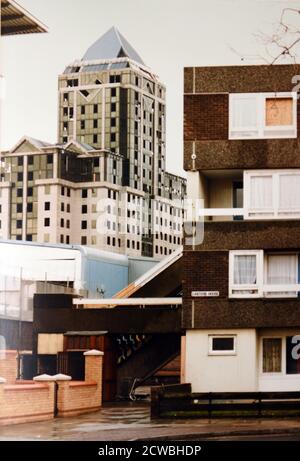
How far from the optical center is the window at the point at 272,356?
16297 mm

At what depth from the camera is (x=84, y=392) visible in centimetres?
1647

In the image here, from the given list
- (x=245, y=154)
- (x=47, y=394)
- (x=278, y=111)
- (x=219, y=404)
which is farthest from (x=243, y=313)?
(x=47, y=394)

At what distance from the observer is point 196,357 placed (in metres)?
16.4

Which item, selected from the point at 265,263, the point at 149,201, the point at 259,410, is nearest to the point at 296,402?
the point at 259,410

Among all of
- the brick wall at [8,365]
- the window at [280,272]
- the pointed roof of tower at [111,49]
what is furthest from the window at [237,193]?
the brick wall at [8,365]

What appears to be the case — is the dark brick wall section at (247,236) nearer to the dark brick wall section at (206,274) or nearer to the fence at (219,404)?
the dark brick wall section at (206,274)

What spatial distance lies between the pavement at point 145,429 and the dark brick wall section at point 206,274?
153 centimetres

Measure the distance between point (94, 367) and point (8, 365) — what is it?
149 cm

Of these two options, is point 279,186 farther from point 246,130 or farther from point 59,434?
point 59,434

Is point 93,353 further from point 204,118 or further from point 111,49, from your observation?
point 111,49

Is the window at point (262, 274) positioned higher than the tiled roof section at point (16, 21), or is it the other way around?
the tiled roof section at point (16, 21)

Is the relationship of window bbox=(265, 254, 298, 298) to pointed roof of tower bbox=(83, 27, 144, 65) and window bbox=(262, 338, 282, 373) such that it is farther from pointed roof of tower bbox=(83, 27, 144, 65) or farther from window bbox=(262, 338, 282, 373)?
pointed roof of tower bbox=(83, 27, 144, 65)

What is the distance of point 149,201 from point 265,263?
1.42 metres
